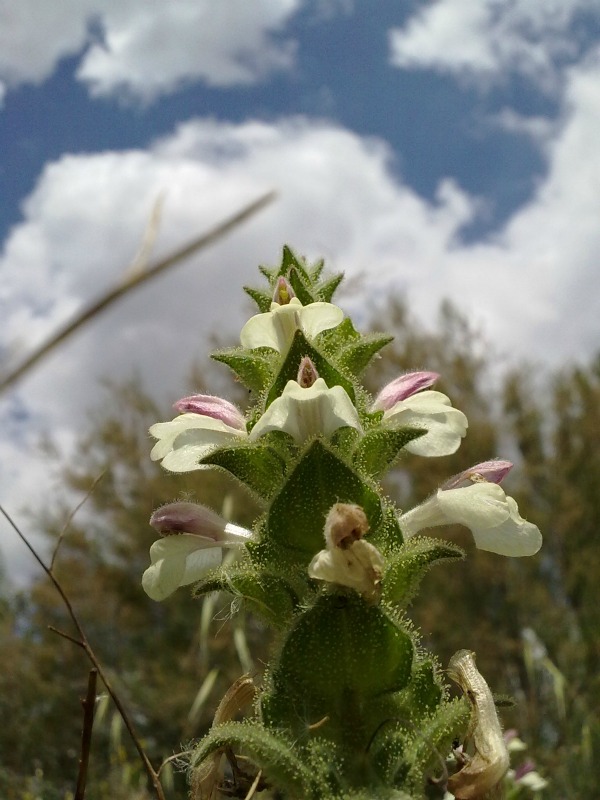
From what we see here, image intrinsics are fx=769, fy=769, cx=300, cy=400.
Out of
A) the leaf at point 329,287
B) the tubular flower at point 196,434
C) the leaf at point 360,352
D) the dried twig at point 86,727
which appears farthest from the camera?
the leaf at point 329,287

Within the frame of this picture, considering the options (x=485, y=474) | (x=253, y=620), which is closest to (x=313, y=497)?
(x=485, y=474)

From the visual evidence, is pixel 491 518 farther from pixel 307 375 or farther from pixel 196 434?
pixel 196 434

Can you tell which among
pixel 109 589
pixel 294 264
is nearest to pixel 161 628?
pixel 109 589

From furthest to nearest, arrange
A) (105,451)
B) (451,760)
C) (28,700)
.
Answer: (105,451), (28,700), (451,760)

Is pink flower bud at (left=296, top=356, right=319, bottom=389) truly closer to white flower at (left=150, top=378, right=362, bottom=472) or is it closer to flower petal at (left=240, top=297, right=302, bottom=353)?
white flower at (left=150, top=378, right=362, bottom=472)

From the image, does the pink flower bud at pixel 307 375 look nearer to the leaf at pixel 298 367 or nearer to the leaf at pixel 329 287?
the leaf at pixel 298 367

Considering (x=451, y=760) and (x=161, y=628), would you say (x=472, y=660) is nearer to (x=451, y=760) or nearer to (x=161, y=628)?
(x=451, y=760)

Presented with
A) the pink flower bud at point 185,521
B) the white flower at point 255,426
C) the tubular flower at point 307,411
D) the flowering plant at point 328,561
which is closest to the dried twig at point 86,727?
the flowering plant at point 328,561
